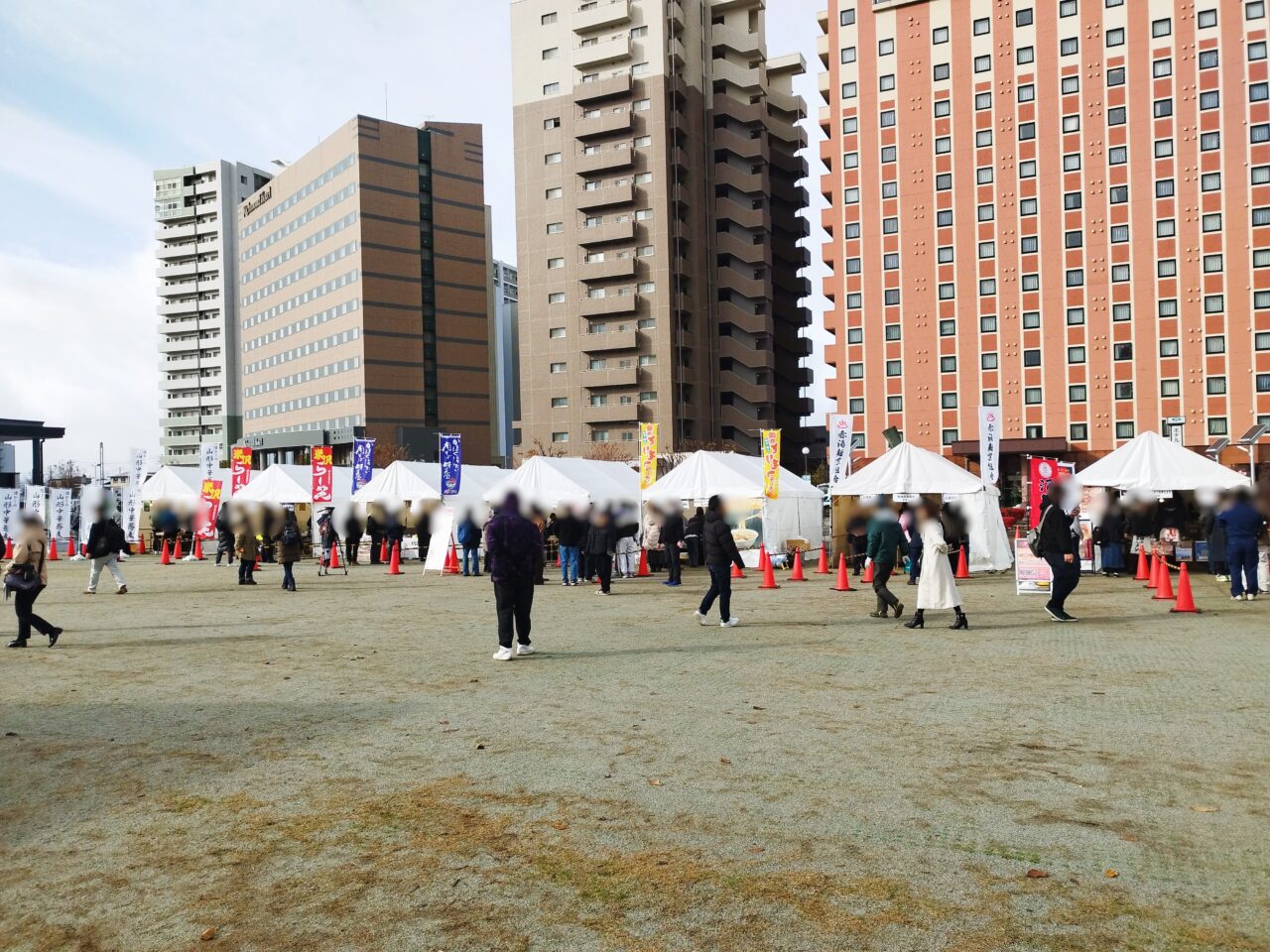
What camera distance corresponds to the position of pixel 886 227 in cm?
6394

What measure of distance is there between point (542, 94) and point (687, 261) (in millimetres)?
17955

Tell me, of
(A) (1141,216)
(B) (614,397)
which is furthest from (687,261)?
(A) (1141,216)

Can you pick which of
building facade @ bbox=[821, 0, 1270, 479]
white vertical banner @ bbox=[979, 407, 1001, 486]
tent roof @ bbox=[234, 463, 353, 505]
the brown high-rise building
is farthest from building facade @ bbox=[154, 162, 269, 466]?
white vertical banner @ bbox=[979, 407, 1001, 486]

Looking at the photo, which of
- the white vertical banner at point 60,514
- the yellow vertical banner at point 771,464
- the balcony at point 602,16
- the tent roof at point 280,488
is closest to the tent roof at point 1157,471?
the yellow vertical banner at point 771,464

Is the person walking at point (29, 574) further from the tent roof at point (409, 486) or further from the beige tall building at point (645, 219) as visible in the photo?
the beige tall building at point (645, 219)

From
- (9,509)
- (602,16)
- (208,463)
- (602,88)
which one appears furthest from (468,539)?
(602,16)

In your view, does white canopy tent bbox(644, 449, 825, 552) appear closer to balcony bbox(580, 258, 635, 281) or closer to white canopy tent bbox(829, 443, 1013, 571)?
white canopy tent bbox(829, 443, 1013, 571)

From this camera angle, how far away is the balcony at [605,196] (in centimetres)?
7525

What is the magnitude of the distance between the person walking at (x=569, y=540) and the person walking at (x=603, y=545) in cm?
189

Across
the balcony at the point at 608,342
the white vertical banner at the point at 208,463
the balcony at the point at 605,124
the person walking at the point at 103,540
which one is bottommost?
the person walking at the point at 103,540

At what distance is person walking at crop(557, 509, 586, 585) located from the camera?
22203mm

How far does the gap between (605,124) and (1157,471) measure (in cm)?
6161

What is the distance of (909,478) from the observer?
930 inches

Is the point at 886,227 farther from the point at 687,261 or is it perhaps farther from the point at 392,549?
the point at 392,549
